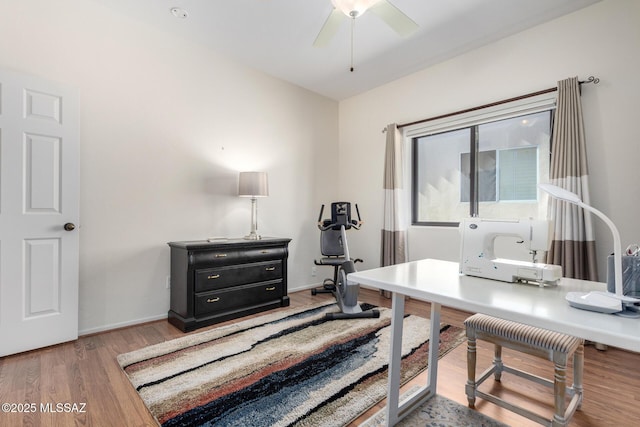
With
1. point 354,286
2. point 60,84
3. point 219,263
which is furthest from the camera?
point 354,286

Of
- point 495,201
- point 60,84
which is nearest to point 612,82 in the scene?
point 495,201

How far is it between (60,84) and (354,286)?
10.1ft

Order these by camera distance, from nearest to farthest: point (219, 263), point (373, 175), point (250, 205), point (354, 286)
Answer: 1. point (219, 263)
2. point (354, 286)
3. point (250, 205)
4. point (373, 175)

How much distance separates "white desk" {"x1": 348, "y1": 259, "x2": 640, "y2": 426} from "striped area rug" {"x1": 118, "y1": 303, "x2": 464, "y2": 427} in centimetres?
31

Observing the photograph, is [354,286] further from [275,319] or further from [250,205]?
[250,205]

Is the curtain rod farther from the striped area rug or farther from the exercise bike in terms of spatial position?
the striped area rug

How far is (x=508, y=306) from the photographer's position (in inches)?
42.4

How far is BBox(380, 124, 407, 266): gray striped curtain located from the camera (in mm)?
3865

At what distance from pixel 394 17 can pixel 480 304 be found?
2096 millimetres

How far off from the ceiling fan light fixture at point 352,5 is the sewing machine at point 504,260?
1.57 meters

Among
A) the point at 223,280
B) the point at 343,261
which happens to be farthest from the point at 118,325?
the point at 343,261

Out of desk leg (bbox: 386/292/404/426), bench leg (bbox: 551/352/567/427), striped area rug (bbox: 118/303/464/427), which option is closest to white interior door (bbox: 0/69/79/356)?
striped area rug (bbox: 118/303/464/427)

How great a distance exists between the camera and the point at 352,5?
2.05m

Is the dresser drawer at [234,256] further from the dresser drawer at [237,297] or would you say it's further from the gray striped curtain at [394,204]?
the gray striped curtain at [394,204]
